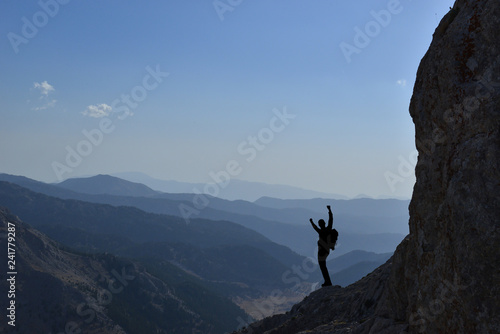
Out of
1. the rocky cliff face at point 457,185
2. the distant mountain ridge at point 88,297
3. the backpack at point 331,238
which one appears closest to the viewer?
the rocky cliff face at point 457,185

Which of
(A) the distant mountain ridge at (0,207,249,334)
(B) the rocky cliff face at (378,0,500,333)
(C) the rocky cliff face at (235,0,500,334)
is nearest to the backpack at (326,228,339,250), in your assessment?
(C) the rocky cliff face at (235,0,500,334)

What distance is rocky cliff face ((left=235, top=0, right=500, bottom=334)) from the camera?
9625 millimetres

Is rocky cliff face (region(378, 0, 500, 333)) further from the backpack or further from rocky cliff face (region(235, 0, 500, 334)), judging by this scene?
the backpack

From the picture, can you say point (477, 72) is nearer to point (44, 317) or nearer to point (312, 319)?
point (312, 319)

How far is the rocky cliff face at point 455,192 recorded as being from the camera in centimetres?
962

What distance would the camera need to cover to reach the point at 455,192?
34.4ft

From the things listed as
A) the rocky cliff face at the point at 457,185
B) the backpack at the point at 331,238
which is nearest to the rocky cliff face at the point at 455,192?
the rocky cliff face at the point at 457,185

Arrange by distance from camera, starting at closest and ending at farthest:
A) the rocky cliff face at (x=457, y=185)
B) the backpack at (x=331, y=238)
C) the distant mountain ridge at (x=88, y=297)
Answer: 1. the rocky cliff face at (x=457, y=185)
2. the backpack at (x=331, y=238)
3. the distant mountain ridge at (x=88, y=297)

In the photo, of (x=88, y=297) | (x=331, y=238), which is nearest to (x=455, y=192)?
(x=331, y=238)

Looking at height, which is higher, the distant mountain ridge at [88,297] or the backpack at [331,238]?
the backpack at [331,238]

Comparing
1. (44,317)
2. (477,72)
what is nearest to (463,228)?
(477,72)

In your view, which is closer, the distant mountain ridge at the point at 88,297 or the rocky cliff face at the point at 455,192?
the rocky cliff face at the point at 455,192

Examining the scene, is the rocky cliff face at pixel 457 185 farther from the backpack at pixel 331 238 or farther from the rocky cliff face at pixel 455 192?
the backpack at pixel 331 238

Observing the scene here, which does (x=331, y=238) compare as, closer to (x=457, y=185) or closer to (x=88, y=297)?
(x=457, y=185)
